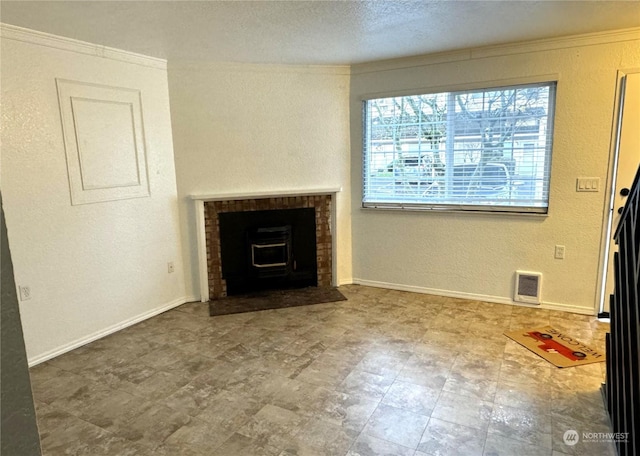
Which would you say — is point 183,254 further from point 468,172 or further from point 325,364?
point 468,172

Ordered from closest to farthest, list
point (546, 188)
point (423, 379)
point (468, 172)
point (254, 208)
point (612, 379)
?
point (612, 379) < point (423, 379) < point (546, 188) < point (468, 172) < point (254, 208)

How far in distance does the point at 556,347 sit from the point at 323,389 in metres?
1.77

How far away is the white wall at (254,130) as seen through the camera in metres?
3.88

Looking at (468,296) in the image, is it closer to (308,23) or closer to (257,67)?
(308,23)

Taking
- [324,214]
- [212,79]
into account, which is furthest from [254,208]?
[212,79]

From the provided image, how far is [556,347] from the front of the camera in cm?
296

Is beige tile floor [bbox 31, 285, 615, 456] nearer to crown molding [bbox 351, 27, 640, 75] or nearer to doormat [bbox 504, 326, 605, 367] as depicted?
doormat [bbox 504, 326, 605, 367]

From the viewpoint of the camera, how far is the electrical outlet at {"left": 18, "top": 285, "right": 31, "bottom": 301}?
285cm

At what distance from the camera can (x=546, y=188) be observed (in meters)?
3.56

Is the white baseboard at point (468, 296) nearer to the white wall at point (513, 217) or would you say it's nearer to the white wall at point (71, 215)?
the white wall at point (513, 217)

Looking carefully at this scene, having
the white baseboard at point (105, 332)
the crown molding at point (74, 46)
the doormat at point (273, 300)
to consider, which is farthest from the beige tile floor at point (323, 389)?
the crown molding at point (74, 46)

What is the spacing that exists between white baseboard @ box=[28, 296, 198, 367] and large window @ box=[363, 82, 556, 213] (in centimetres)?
223

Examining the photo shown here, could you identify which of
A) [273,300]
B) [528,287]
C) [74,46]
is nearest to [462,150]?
[528,287]

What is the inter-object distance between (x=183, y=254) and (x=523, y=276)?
10.7 feet
